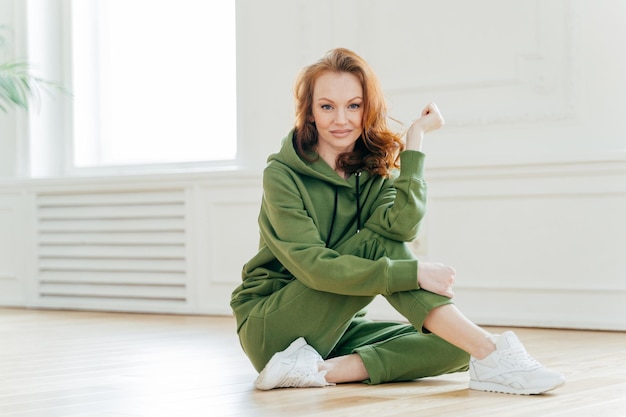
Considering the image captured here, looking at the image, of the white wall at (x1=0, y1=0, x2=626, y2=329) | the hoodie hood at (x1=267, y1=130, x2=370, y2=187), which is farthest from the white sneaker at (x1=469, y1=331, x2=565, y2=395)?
the white wall at (x1=0, y1=0, x2=626, y2=329)

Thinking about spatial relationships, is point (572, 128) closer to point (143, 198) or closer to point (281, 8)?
point (281, 8)

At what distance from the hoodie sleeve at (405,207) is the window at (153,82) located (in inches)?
101

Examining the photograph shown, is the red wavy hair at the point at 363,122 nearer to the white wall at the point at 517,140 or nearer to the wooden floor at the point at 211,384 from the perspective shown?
the wooden floor at the point at 211,384

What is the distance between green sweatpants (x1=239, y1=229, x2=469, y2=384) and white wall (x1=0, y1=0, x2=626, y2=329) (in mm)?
1429

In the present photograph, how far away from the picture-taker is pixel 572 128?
3469mm

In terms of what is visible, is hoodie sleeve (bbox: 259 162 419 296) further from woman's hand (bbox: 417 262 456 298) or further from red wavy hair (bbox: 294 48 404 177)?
red wavy hair (bbox: 294 48 404 177)

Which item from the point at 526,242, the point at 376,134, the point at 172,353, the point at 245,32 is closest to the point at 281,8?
the point at 245,32

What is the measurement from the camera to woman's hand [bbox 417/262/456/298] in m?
1.85

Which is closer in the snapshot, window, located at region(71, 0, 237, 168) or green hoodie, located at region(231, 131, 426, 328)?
green hoodie, located at region(231, 131, 426, 328)

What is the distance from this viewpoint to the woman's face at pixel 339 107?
2.08 meters

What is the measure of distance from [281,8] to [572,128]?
1404mm

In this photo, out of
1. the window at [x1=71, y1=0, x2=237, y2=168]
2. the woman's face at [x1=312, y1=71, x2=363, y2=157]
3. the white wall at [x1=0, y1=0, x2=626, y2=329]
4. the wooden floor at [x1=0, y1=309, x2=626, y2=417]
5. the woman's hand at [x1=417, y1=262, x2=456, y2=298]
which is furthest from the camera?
the window at [x1=71, y1=0, x2=237, y2=168]

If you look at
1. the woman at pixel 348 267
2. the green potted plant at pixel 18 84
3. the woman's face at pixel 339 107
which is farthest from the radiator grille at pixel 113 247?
the woman's face at pixel 339 107

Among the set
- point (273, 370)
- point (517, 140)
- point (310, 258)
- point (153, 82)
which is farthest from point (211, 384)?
point (153, 82)
